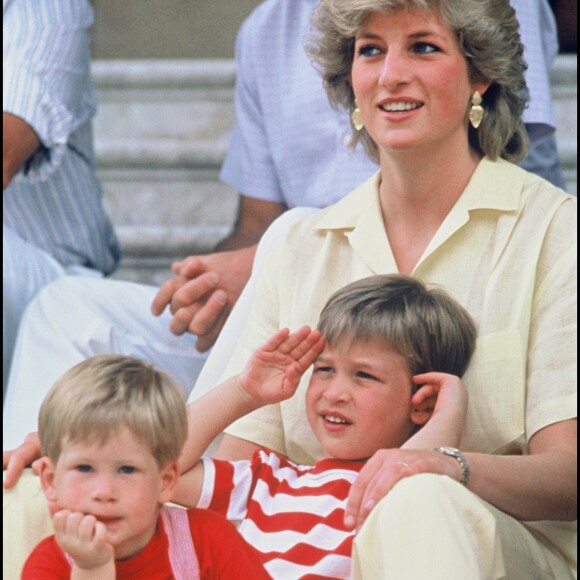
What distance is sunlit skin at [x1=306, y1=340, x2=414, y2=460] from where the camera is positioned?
2.47 metres

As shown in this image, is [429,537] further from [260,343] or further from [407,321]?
[260,343]

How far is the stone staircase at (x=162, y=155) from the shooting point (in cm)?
465

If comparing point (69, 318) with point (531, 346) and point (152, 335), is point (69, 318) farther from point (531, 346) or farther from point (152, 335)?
point (531, 346)

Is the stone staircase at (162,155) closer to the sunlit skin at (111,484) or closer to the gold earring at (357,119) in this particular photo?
the gold earring at (357,119)

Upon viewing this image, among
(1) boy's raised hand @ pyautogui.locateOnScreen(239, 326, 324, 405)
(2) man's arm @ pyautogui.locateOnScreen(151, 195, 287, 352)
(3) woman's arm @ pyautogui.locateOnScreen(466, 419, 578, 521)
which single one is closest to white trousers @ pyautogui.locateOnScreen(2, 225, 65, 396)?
(2) man's arm @ pyautogui.locateOnScreen(151, 195, 287, 352)

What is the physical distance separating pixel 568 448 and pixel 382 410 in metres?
0.33

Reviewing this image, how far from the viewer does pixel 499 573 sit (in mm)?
2117

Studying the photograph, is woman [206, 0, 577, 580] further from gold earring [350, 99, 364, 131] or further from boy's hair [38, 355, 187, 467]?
boy's hair [38, 355, 187, 467]

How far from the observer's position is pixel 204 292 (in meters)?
3.22

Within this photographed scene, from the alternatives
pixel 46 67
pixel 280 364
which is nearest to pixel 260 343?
pixel 280 364

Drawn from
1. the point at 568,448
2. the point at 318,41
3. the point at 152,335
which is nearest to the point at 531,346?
the point at 568,448

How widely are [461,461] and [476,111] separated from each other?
2.68ft

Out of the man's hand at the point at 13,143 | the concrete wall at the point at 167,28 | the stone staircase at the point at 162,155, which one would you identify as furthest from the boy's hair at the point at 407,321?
the concrete wall at the point at 167,28

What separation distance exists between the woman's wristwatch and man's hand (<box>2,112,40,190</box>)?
1.81 metres
